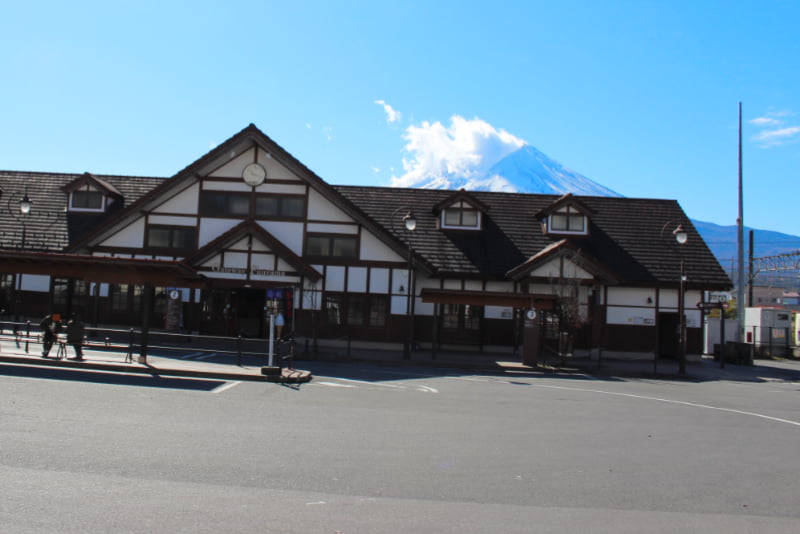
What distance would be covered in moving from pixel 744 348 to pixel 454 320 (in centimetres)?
1430

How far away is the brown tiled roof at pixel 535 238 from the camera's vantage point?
27.3 meters

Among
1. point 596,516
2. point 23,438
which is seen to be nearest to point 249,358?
point 23,438

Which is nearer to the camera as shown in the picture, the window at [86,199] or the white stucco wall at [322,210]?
the white stucco wall at [322,210]

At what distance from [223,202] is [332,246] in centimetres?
511

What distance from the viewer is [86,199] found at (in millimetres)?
29625

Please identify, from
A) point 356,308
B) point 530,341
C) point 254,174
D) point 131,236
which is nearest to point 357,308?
point 356,308

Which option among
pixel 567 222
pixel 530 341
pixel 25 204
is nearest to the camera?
pixel 530 341

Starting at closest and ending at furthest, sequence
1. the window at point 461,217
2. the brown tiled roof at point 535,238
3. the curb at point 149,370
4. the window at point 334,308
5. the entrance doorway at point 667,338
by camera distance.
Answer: the curb at point 149,370 < the window at point 334,308 < the brown tiled roof at point 535,238 < the entrance doorway at point 667,338 < the window at point 461,217

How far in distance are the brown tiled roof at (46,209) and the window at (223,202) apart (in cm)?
620

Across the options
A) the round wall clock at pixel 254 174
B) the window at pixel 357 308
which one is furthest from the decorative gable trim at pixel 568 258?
the round wall clock at pixel 254 174

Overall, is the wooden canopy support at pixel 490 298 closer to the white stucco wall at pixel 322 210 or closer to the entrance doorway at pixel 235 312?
the white stucco wall at pixel 322 210

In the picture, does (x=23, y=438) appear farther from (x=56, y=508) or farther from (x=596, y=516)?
(x=596, y=516)

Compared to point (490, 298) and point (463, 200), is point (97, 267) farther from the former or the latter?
point (463, 200)

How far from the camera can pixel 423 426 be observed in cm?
1068
